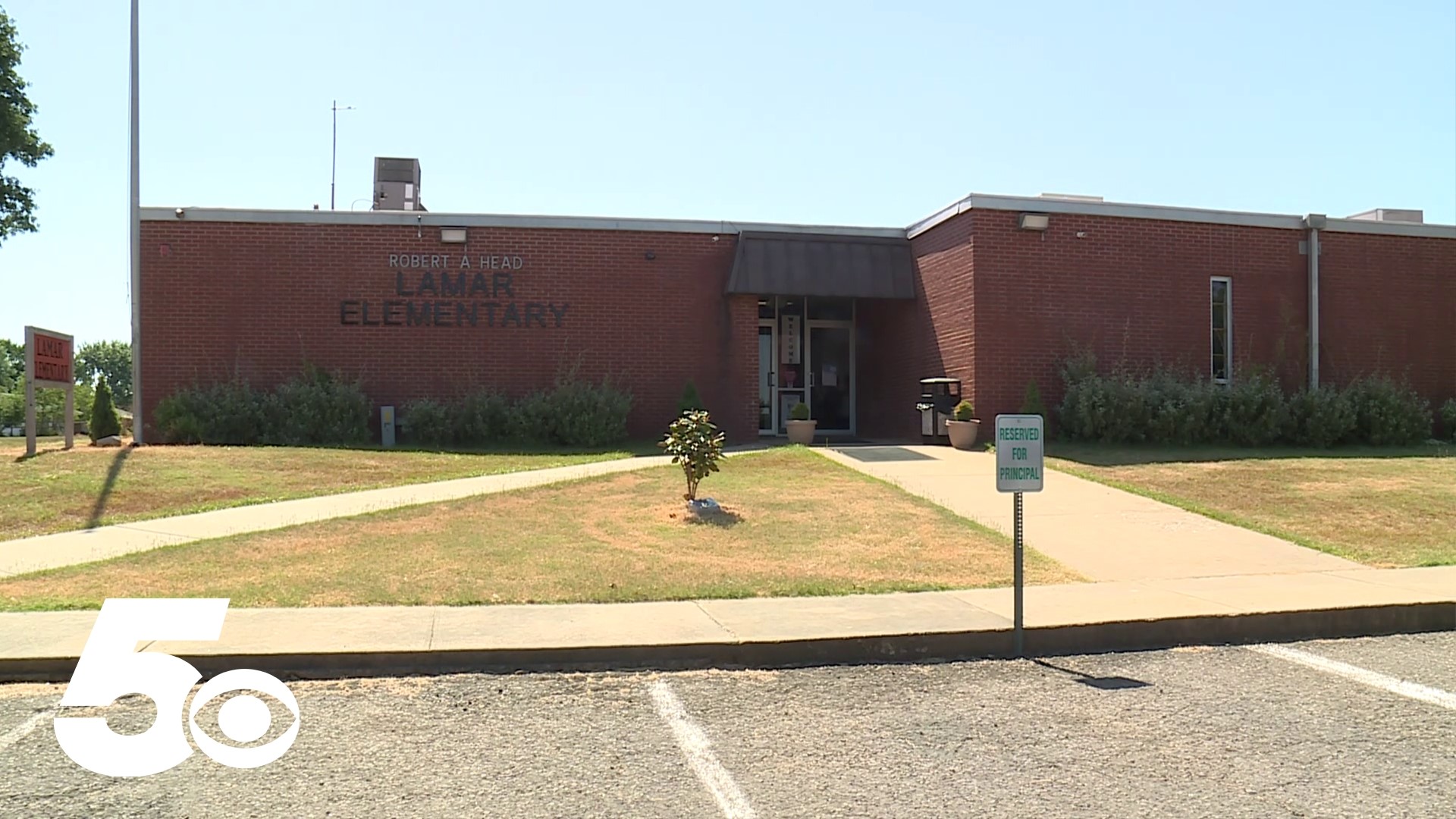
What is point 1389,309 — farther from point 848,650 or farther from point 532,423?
point 848,650

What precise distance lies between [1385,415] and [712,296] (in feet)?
39.3

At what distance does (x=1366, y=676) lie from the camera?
6.48 meters

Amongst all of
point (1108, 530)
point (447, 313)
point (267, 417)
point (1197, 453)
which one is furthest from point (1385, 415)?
point (267, 417)

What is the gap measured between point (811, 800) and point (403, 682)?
9.34 feet

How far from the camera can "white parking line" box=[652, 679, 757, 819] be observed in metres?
4.32

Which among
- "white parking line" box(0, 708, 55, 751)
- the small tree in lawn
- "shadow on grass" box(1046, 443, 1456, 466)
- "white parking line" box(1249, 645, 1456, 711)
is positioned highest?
the small tree in lawn

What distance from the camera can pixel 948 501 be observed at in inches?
497

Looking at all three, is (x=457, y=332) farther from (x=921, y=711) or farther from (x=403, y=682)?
(x=921, y=711)

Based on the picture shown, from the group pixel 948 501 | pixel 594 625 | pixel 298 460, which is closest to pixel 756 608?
pixel 594 625

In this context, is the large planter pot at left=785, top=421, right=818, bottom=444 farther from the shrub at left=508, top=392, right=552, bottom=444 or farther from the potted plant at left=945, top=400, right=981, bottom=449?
the shrub at left=508, top=392, right=552, bottom=444

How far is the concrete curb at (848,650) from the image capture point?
629 centimetres

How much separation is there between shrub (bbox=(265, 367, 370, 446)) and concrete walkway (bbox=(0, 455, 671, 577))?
5.01 m

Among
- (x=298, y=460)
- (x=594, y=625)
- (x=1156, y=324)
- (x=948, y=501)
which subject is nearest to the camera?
(x=594, y=625)

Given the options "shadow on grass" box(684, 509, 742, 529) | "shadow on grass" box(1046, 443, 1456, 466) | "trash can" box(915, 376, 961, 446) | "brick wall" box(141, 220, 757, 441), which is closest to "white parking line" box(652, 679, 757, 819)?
"shadow on grass" box(684, 509, 742, 529)
